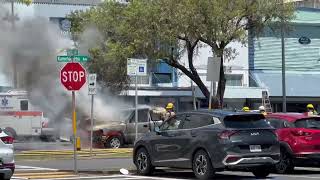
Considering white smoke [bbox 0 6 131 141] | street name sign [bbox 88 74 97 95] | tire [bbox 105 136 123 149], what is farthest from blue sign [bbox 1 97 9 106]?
street name sign [bbox 88 74 97 95]

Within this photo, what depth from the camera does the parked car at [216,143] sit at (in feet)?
50.3

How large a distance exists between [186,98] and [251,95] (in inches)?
181

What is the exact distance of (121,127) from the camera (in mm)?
29703

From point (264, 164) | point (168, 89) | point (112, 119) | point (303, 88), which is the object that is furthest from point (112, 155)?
point (303, 88)

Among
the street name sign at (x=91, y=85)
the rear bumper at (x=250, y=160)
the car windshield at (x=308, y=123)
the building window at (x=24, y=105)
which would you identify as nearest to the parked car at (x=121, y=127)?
the street name sign at (x=91, y=85)

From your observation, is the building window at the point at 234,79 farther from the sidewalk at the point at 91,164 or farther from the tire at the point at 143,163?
the tire at the point at 143,163

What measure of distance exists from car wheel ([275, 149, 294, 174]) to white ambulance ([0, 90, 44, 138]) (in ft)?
60.7

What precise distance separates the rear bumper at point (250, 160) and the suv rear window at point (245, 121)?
74 centimetres

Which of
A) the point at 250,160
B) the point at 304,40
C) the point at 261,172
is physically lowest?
the point at 261,172

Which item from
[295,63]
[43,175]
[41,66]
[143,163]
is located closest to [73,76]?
[43,175]

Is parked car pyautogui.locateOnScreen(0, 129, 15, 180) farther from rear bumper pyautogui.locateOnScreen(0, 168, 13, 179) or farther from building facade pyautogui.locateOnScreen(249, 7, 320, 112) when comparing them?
building facade pyautogui.locateOnScreen(249, 7, 320, 112)

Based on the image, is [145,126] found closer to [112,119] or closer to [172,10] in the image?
[112,119]

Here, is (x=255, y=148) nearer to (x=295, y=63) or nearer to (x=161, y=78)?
(x=161, y=78)

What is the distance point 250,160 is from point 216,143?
2.88 feet
